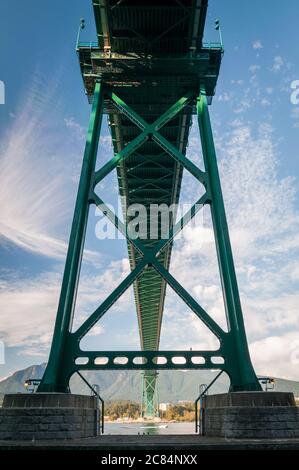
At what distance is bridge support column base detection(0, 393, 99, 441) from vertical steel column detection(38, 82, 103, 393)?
1.56 meters

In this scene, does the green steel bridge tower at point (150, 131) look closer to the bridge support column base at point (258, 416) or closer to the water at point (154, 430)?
the bridge support column base at point (258, 416)

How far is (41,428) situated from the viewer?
782 cm

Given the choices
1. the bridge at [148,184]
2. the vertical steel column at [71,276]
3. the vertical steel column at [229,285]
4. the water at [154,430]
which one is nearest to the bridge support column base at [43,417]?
the bridge at [148,184]

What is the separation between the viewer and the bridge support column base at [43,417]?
25.5 ft

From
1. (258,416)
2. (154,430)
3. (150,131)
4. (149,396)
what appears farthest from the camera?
(149,396)

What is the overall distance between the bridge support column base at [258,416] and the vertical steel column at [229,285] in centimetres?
189

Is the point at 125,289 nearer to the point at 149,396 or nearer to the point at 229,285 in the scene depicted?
the point at 229,285

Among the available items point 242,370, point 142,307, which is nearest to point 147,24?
point 242,370

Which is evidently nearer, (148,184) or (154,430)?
(148,184)

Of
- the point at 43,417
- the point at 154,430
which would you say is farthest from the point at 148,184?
the point at 154,430

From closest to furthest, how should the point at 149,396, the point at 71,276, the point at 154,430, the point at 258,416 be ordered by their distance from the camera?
the point at 258,416, the point at 71,276, the point at 154,430, the point at 149,396

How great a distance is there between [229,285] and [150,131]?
5.88 meters

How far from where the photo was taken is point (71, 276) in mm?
11195
